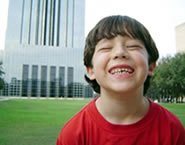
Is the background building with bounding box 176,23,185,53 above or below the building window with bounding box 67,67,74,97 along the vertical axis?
above

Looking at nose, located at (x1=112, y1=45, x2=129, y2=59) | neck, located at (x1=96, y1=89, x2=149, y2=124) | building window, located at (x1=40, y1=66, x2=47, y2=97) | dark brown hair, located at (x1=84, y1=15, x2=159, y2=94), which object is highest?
dark brown hair, located at (x1=84, y1=15, x2=159, y2=94)

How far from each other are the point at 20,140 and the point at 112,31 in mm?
2808

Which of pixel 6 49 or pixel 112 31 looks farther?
pixel 6 49

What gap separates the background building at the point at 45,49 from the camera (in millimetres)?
54219

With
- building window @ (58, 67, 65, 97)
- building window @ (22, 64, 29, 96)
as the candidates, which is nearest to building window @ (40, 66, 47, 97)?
building window @ (22, 64, 29, 96)

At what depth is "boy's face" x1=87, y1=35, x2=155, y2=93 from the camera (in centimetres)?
98

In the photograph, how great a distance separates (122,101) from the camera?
1.10m

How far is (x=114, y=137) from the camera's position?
107 centimetres

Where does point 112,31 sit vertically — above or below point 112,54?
above

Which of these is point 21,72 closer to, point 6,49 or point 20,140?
point 6,49

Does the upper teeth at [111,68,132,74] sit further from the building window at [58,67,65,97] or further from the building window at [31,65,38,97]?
the building window at [31,65,38,97]

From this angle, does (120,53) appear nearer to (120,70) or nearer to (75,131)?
(120,70)

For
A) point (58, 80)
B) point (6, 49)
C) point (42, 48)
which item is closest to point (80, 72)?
point (58, 80)

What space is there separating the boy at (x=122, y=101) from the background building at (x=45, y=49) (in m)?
53.6
